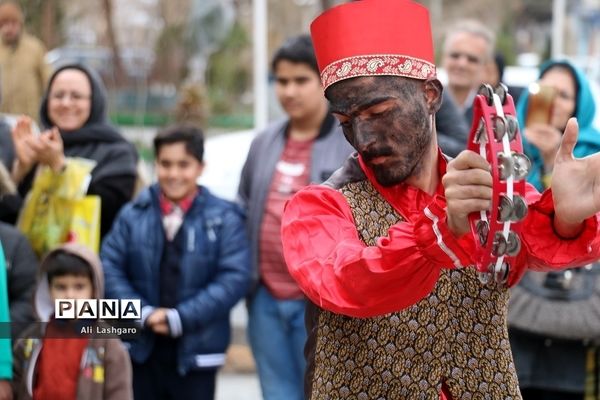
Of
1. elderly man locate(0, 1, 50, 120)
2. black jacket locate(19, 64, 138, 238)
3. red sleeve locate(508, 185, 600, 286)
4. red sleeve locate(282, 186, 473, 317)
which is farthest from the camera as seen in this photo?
elderly man locate(0, 1, 50, 120)

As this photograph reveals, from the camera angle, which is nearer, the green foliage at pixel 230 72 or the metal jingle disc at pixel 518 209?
the metal jingle disc at pixel 518 209

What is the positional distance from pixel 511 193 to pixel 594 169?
32 centimetres

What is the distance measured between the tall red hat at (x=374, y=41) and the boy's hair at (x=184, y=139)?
239 centimetres

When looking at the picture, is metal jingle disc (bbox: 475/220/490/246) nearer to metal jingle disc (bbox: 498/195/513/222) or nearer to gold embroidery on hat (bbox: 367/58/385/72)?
metal jingle disc (bbox: 498/195/513/222)

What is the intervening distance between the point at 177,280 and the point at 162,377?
42cm

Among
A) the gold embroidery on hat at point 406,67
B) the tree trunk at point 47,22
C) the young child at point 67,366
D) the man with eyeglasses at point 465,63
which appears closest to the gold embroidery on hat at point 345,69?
the gold embroidery on hat at point 406,67

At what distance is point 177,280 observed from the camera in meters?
5.21

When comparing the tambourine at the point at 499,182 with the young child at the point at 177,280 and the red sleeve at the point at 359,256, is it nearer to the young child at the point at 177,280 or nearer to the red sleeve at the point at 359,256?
the red sleeve at the point at 359,256

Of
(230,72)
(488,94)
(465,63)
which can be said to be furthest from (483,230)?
(230,72)

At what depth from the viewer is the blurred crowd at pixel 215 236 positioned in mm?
5074

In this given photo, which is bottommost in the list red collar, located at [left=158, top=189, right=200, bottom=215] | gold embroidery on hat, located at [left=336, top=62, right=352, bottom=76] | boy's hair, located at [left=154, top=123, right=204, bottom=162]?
red collar, located at [left=158, top=189, right=200, bottom=215]

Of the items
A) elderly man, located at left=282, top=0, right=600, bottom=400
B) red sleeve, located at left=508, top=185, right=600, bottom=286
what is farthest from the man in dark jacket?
red sleeve, located at left=508, top=185, right=600, bottom=286

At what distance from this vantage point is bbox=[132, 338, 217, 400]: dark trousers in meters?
5.18

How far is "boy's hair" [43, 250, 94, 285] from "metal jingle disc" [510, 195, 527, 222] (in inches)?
108
